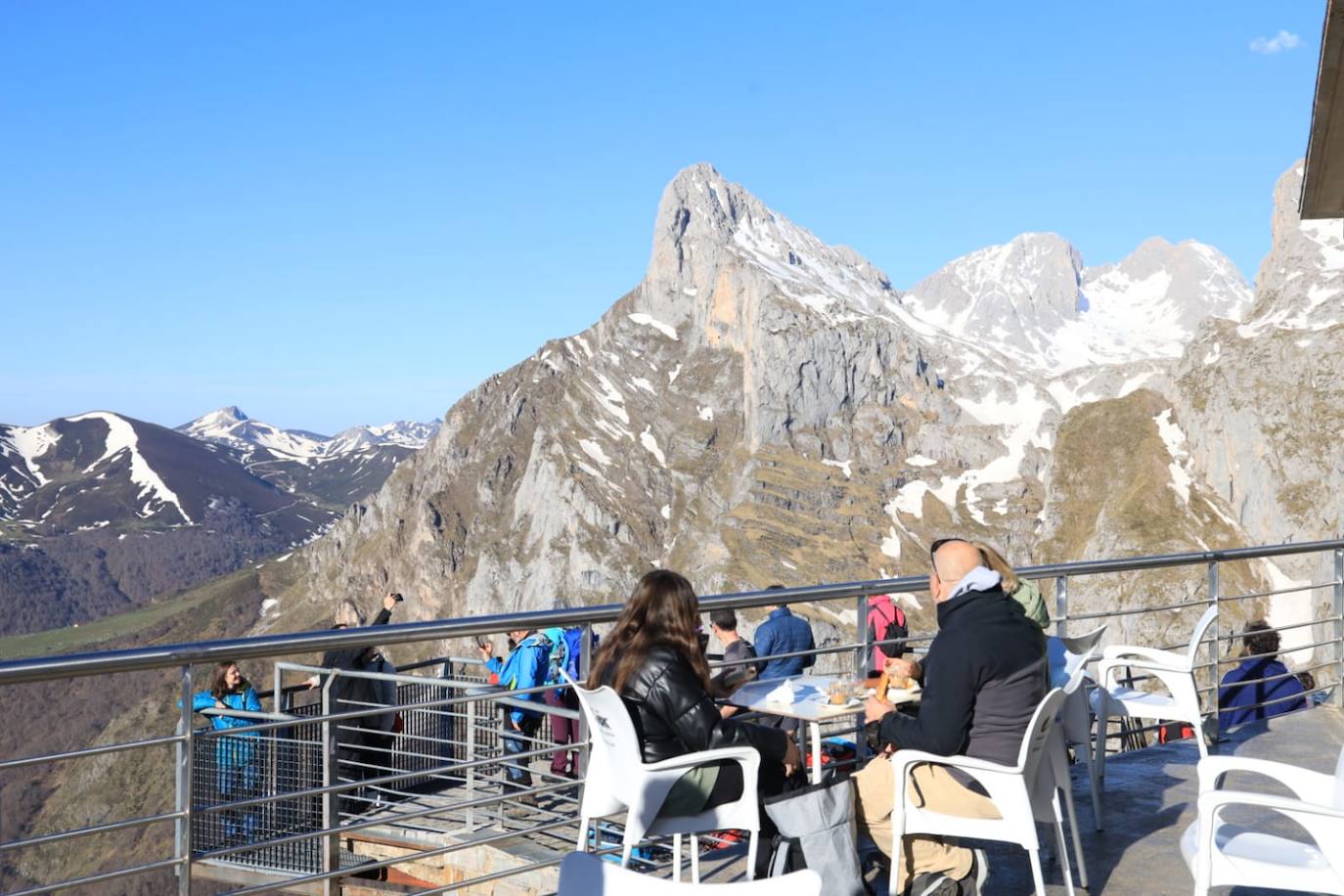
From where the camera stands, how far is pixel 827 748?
10.1m

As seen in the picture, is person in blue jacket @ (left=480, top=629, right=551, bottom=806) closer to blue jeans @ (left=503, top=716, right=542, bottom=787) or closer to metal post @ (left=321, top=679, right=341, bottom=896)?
blue jeans @ (left=503, top=716, right=542, bottom=787)

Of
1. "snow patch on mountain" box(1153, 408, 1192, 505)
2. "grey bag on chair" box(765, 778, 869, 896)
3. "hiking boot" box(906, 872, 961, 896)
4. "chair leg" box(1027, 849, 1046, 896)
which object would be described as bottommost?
"hiking boot" box(906, 872, 961, 896)

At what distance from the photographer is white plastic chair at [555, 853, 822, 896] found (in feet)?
7.60

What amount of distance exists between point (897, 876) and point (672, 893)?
2.88 m

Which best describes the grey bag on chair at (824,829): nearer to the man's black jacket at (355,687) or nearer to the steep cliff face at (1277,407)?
the man's black jacket at (355,687)

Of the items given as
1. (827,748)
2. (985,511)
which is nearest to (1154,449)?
(985,511)

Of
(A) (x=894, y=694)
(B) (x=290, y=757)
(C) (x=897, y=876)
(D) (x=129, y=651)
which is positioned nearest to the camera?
(D) (x=129, y=651)

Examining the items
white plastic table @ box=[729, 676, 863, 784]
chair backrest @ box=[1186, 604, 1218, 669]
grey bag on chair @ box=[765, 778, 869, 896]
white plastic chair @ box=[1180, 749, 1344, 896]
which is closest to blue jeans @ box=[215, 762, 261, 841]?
white plastic table @ box=[729, 676, 863, 784]

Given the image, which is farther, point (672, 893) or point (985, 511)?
point (985, 511)

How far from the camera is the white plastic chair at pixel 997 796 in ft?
15.5

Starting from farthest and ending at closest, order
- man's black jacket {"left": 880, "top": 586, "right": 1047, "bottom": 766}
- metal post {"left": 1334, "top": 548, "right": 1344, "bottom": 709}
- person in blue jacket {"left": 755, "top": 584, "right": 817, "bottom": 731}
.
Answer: person in blue jacket {"left": 755, "top": 584, "right": 817, "bottom": 731} → metal post {"left": 1334, "top": 548, "right": 1344, "bottom": 709} → man's black jacket {"left": 880, "top": 586, "right": 1047, "bottom": 766}

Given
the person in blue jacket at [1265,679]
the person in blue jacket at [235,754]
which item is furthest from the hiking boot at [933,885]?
the person in blue jacket at [1265,679]

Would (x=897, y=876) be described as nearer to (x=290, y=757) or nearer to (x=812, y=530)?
(x=290, y=757)

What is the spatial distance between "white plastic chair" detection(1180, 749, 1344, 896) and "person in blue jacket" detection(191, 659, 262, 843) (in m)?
6.46
